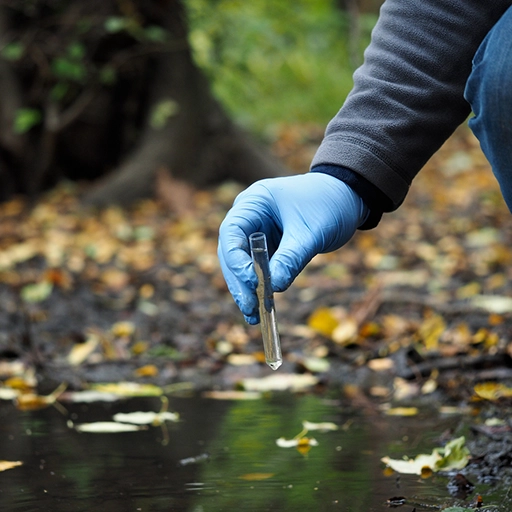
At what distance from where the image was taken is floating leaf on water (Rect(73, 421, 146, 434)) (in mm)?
2150

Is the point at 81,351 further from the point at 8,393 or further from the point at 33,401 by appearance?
the point at 33,401

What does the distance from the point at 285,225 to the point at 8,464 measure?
0.80m

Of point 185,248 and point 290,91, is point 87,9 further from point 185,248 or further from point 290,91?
point 290,91

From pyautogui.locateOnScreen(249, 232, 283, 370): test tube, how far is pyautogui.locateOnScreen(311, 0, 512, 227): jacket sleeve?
0.35 metres

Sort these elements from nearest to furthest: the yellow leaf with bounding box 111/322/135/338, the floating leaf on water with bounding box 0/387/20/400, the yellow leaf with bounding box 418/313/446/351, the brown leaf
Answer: the floating leaf on water with bounding box 0/387/20/400, the yellow leaf with bounding box 418/313/446/351, the yellow leaf with bounding box 111/322/135/338, the brown leaf

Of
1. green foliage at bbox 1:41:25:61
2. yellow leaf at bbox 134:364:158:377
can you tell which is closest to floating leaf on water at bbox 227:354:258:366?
yellow leaf at bbox 134:364:158:377

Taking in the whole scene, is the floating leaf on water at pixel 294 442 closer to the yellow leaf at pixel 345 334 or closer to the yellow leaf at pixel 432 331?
the yellow leaf at pixel 432 331

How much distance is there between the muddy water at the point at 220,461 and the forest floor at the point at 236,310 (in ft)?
0.70

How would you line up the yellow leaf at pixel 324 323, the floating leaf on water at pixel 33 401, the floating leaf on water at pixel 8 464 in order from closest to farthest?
the floating leaf on water at pixel 8 464
the floating leaf on water at pixel 33 401
the yellow leaf at pixel 324 323

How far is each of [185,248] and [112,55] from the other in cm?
224

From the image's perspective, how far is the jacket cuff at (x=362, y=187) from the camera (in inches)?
67.2

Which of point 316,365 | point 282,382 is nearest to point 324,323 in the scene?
point 316,365

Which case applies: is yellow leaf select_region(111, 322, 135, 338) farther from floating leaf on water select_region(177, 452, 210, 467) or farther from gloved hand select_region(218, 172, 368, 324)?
gloved hand select_region(218, 172, 368, 324)

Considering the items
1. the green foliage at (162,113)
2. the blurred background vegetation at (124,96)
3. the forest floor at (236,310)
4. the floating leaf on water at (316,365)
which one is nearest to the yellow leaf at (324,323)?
the forest floor at (236,310)
